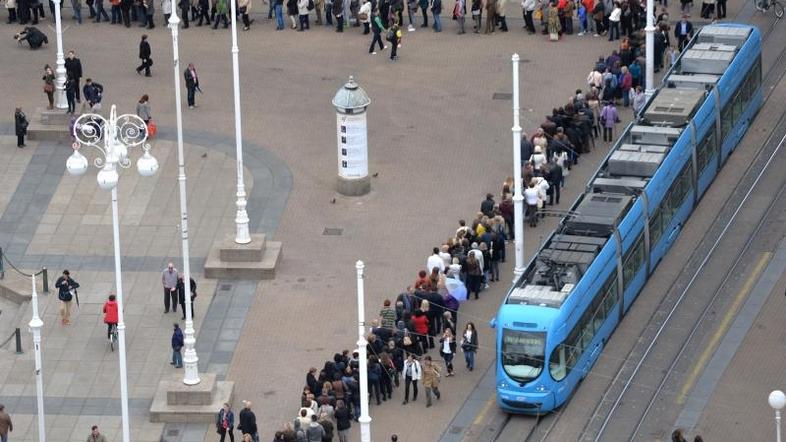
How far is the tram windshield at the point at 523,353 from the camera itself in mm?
63438

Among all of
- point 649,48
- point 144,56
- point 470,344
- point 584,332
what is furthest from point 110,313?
point 649,48

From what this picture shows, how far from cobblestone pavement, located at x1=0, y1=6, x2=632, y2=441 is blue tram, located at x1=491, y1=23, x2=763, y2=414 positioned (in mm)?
3022

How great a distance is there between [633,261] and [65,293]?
15.7 m

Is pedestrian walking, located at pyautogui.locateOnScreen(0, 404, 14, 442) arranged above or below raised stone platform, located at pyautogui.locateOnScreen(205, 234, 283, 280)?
below

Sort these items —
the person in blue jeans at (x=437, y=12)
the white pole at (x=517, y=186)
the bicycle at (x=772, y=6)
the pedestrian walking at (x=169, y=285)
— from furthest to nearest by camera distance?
the person in blue jeans at (x=437, y=12)
the bicycle at (x=772, y=6)
the pedestrian walking at (x=169, y=285)
the white pole at (x=517, y=186)

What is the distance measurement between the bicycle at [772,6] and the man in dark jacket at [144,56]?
72.3 feet

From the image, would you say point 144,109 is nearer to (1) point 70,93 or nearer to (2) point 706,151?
(1) point 70,93

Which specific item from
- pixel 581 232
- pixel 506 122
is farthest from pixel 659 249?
pixel 506 122

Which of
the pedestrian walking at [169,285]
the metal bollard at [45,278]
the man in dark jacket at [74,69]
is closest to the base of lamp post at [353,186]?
the pedestrian walking at [169,285]

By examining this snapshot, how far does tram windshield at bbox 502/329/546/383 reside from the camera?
208 ft

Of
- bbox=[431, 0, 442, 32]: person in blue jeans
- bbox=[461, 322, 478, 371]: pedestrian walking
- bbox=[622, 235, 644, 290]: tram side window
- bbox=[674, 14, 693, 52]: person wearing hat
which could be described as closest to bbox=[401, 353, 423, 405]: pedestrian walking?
bbox=[461, 322, 478, 371]: pedestrian walking

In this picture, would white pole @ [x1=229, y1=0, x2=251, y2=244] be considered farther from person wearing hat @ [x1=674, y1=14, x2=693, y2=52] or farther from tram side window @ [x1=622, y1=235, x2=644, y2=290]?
person wearing hat @ [x1=674, y1=14, x2=693, y2=52]

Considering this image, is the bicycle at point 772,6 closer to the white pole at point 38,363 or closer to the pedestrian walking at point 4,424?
the white pole at point 38,363

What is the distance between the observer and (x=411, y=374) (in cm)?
6494
